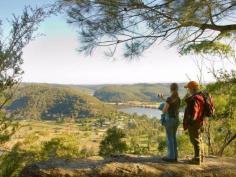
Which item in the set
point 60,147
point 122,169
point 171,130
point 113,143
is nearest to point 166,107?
point 171,130

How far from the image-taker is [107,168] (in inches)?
325

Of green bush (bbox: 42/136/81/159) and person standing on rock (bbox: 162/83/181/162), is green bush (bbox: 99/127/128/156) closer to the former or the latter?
green bush (bbox: 42/136/81/159)

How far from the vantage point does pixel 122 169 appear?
27.3ft

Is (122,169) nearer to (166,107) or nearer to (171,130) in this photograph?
(171,130)

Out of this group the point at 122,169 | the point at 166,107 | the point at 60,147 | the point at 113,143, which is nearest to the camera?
the point at 166,107

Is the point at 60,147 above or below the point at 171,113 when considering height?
below

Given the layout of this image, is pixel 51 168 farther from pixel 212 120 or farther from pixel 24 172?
pixel 212 120

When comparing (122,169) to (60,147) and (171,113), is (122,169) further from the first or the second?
(60,147)

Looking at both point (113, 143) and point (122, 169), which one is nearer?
point (122, 169)

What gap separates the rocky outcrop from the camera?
8117 mm

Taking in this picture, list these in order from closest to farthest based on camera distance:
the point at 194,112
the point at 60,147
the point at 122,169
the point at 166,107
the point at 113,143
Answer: the point at 194,112 → the point at 166,107 → the point at 122,169 → the point at 113,143 → the point at 60,147

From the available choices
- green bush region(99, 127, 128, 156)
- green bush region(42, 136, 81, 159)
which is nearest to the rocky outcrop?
green bush region(99, 127, 128, 156)

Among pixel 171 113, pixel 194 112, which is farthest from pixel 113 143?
pixel 194 112

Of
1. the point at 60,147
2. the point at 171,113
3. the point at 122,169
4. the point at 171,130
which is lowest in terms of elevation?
the point at 60,147
